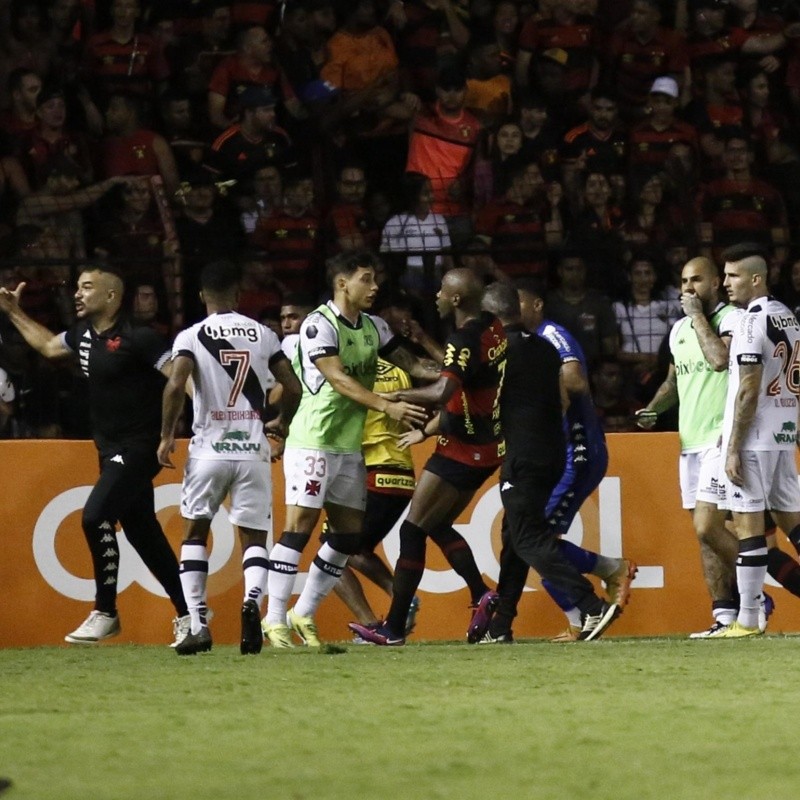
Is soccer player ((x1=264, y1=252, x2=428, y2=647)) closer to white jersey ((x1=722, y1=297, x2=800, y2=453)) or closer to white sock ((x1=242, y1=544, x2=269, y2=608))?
white sock ((x1=242, y1=544, x2=269, y2=608))

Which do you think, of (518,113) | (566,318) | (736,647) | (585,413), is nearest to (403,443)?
(585,413)

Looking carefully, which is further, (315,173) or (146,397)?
(315,173)

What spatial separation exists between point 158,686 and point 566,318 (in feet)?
18.6

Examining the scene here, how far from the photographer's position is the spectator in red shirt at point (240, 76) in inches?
596

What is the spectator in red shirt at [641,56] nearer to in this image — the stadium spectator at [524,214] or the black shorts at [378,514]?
the stadium spectator at [524,214]

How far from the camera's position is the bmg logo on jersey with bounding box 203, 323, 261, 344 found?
977 centimetres

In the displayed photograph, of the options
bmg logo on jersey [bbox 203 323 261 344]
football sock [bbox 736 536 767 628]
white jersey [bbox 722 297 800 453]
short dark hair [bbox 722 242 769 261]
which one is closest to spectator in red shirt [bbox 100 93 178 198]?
bmg logo on jersey [bbox 203 323 261 344]

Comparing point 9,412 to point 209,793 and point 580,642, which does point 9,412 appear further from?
point 209,793

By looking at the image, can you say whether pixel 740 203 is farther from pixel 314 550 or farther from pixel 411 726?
pixel 411 726

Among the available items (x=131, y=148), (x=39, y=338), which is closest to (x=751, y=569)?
(x=39, y=338)

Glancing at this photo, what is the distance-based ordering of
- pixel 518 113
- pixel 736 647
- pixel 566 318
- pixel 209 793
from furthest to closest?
pixel 518 113 → pixel 566 318 → pixel 736 647 → pixel 209 793

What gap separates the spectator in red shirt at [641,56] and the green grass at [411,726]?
7.41 metres

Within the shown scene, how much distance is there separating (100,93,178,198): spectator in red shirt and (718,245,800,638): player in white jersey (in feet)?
18.7

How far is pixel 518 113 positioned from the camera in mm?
15367
